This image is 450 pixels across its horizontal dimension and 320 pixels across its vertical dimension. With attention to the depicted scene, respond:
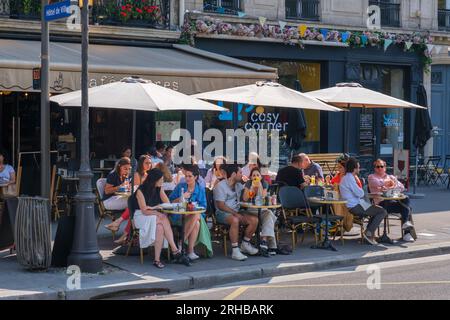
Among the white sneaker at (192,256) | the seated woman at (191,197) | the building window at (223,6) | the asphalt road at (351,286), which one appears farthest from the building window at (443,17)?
the white sneaker at (192,256)

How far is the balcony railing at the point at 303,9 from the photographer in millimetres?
19984

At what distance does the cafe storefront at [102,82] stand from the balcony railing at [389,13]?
6647 mm

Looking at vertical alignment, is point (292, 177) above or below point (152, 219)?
above

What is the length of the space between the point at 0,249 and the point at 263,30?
404 inches

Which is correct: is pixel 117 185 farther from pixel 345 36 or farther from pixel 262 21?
→ pixel 345 36

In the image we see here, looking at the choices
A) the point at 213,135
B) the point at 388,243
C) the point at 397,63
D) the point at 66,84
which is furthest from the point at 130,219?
the point at 397,63

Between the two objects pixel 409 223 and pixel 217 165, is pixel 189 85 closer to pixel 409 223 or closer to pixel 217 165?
pixel 217 165

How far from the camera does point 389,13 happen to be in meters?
22.2

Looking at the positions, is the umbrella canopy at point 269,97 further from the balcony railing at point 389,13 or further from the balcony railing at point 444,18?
the balcony railing at point 444,18

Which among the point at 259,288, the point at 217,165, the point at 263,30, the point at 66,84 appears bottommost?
the point at 259,288

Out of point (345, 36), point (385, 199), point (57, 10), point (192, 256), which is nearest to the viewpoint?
point (57, 10)

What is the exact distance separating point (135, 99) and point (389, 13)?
42.4 feet

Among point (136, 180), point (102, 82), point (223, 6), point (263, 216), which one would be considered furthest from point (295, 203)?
point (223, 6)

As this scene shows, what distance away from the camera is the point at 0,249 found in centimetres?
1059
